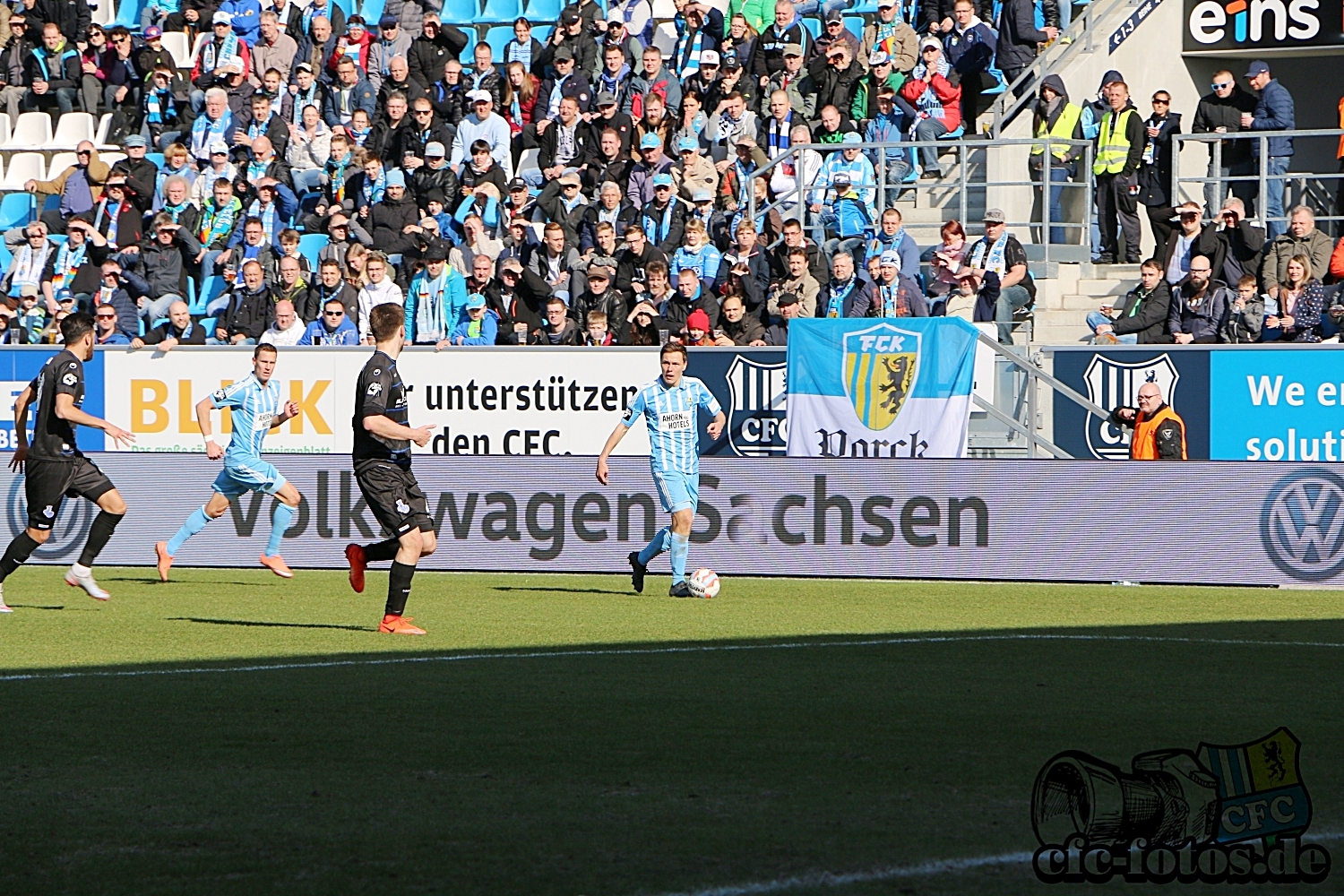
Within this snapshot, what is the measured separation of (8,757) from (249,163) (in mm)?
19330

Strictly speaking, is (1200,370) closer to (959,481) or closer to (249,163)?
(959,481)

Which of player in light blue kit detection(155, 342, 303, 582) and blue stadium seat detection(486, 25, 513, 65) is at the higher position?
blue stadium seat detection(486, 25, 513, 65)

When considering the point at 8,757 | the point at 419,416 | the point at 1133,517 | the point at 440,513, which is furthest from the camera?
the point at 419,416

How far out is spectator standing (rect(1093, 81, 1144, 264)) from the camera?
2269 centimetres

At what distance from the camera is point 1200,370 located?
19797 millimetres

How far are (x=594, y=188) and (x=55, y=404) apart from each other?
423 inches

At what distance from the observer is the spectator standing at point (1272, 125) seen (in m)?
22.4

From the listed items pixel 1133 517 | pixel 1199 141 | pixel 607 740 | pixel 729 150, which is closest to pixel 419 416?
pixel 729 150

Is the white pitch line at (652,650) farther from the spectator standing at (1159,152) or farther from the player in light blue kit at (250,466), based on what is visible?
the spectator standing at (1159,152)

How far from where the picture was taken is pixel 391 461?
12656 mm

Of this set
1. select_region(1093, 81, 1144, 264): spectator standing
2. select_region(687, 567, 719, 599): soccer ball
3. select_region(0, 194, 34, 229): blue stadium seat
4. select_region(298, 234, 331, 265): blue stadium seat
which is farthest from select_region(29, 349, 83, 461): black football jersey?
select_region(0, 194, 34, 229): blue stadium seat

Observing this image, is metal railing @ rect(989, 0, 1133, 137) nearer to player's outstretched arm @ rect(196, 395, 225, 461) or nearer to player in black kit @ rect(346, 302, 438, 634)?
player's outstretched arm @ rect(196, 395, 225, 461)

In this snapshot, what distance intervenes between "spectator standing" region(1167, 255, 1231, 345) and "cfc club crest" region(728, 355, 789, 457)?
13.5ft

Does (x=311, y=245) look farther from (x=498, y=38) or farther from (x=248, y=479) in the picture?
(x=248, y=479)
